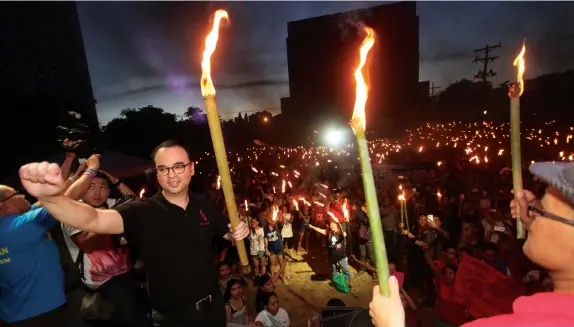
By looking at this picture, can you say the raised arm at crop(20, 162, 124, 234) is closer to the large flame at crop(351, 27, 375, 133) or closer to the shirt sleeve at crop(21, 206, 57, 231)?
the shirt sleeve at crop(21, 206, 57, 231)

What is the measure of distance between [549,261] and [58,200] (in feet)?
8.74

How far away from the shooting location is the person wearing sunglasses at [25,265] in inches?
122

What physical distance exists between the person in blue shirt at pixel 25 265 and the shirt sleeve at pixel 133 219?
125 centimetres

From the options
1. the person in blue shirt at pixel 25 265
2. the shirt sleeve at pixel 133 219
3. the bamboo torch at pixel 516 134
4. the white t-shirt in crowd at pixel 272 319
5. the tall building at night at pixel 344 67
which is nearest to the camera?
the shirt sleeve at pixel 133 219

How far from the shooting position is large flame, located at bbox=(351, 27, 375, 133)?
148 cm

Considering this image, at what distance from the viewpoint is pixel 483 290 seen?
4.34 meters

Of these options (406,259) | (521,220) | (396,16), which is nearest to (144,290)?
(521,220)

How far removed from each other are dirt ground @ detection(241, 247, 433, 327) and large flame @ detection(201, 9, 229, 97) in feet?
21.7

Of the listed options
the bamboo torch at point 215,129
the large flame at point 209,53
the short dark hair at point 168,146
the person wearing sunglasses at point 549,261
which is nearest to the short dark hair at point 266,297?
the bamboo torch at point 215,129

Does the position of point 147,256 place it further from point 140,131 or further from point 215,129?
point 140,131

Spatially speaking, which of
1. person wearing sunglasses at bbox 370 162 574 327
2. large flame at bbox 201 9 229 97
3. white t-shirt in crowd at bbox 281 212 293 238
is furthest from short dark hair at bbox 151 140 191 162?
white t-shirt in crowd at bbox 281 212 293 238

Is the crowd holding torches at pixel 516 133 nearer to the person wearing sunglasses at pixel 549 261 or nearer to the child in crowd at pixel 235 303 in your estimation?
the person wearing sunglasses at pixel 549 261

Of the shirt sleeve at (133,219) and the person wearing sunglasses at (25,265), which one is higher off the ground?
the shirt sleeve at (133,219)

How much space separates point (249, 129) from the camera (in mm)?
53969
